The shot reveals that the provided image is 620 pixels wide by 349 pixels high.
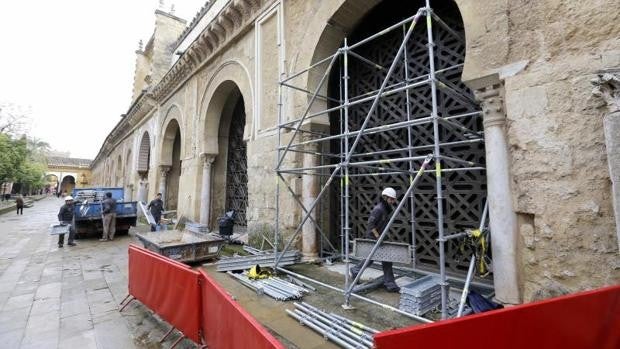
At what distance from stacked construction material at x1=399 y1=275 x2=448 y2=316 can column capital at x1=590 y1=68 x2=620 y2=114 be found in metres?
2.08

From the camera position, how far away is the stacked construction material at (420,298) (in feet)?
9.41

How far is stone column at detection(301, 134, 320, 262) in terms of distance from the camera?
509 centimetres

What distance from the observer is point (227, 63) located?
7922mm

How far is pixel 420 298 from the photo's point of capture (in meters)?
2.88

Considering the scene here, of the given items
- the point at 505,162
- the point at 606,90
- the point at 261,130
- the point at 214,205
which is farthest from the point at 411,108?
the point at 214,205

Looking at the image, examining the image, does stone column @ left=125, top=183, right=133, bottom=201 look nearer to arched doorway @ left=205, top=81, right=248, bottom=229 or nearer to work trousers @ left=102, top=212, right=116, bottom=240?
work trousers @ left=102, top=212, right=116, bottom=240

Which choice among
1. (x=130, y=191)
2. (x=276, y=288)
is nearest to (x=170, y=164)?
(x=130, y=191)

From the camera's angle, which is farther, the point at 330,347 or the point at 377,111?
the point at 377,111

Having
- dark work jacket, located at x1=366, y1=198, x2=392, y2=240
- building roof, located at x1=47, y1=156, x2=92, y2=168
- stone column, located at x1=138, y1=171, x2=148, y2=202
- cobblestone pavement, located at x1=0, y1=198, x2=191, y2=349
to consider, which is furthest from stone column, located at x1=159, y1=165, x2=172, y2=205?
building roof, located at x1=47, y1=156, x2=92, y2=168

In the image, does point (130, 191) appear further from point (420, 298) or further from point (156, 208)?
point (420, 298)

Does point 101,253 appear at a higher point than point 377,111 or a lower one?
lower

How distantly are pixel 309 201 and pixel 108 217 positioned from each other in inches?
283

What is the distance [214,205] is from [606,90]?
8782mm

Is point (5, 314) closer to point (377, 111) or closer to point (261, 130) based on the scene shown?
point (261, 130)
